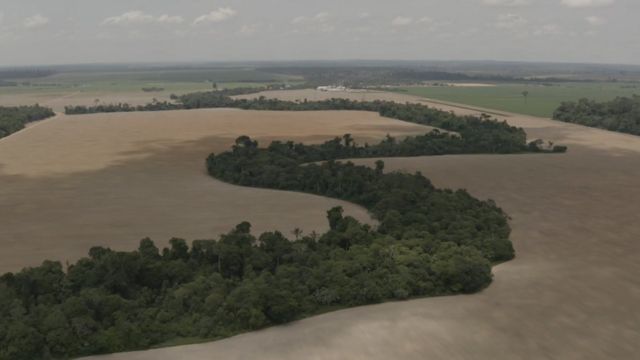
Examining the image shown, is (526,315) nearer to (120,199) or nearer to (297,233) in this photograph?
(297,233)

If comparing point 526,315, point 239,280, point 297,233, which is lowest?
point 526,315

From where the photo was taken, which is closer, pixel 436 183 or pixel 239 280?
pixel 239 280

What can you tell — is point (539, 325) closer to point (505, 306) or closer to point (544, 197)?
point (505, 306)

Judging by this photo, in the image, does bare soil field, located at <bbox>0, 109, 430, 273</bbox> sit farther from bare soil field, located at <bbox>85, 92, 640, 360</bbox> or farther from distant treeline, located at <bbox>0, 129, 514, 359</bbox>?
bare soil field, located at <bbox>85, 92, 640, 360</bbox>

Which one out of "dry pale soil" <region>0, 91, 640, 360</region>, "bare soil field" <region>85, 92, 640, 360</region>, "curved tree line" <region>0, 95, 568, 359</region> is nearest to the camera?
"bare soil field" <region>85, 92, 640, 360</region>

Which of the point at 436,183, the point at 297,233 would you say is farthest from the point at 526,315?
the point at 436,183

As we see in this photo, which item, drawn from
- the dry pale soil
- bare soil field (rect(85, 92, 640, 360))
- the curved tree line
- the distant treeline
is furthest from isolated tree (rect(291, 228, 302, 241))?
bare soil field (rect(85, 92, 640, 360))

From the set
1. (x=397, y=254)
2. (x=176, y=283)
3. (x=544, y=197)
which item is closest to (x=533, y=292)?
(x=397, y=254)

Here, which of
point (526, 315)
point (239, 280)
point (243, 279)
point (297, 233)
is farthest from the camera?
point (297, 233)
